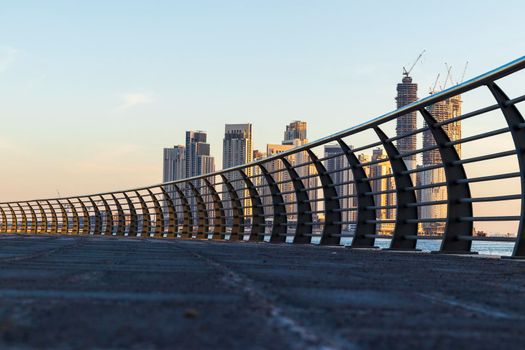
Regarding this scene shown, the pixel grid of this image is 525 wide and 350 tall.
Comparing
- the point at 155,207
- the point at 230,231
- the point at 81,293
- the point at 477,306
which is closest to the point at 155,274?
the point at 81,293

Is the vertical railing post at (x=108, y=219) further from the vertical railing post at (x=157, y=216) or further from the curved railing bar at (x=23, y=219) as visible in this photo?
the curved railing bar at (x=23, y=219)

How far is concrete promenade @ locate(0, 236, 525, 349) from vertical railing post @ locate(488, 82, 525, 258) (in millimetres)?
2481

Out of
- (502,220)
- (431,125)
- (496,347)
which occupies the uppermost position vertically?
(431,125)

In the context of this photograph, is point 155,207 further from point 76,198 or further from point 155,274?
point 155,274

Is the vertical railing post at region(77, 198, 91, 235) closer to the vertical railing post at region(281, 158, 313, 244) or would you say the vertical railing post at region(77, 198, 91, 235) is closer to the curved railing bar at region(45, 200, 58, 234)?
the curved railing bar at region(45, 200, 58, 234)

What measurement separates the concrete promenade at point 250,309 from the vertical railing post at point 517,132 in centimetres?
248

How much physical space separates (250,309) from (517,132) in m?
5.02

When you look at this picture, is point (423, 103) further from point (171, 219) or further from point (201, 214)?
point (171, 219)

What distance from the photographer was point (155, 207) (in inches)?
810

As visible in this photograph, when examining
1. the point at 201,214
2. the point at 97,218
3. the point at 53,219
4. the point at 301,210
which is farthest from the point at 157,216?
the point at 53,219

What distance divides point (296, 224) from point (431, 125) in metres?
4.78

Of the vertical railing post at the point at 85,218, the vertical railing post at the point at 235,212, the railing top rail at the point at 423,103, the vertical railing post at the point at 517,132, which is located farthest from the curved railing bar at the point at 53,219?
the vertical railing post at the point at 517,132

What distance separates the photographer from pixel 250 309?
2.63m

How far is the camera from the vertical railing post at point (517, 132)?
7012 millimetres
